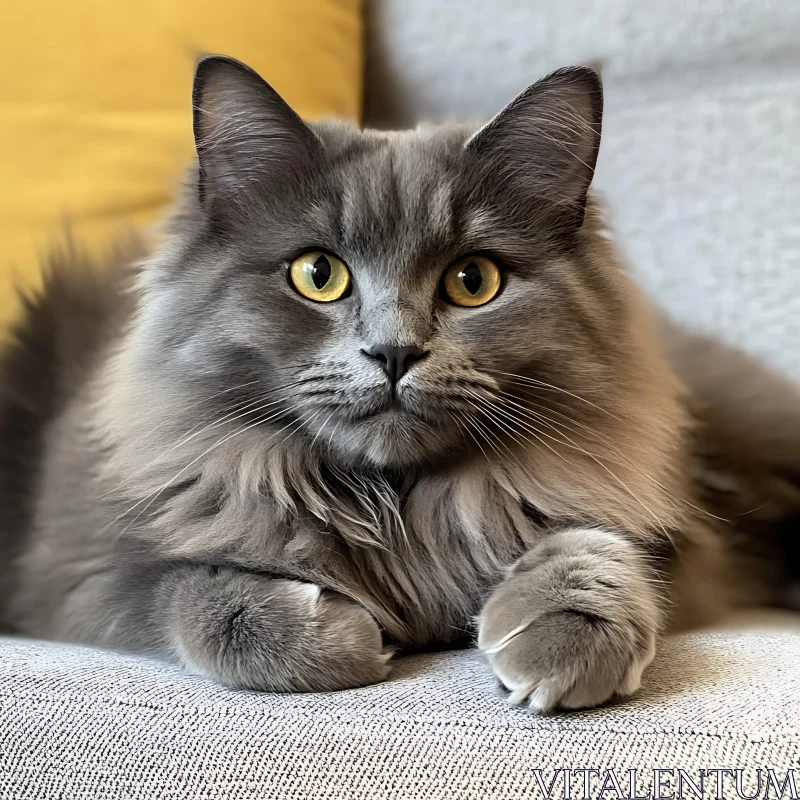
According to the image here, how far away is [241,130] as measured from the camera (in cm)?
117

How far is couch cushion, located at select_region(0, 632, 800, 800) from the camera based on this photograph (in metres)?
0.83

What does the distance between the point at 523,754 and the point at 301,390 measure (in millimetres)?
490

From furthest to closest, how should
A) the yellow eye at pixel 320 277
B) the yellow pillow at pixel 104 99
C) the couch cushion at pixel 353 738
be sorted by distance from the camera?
1. the yellow pillow at pixel 104 99
2. the yellow eye at pixel 320 277
3. the couch cushion at pixel 353 738

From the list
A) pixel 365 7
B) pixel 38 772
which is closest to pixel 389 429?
pixel 38 772

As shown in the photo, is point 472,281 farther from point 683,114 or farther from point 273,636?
point 683,114

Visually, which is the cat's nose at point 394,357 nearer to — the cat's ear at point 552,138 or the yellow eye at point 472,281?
the yellow eye at point 472,281

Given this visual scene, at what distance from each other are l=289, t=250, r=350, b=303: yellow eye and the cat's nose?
14cm

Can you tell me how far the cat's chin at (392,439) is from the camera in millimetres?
1044

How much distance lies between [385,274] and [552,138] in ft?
1.10

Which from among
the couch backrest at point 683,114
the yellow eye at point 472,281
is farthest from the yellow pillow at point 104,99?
the yellow eye at point 472,281

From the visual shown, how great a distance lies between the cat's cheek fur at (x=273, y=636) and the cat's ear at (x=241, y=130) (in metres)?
0.56

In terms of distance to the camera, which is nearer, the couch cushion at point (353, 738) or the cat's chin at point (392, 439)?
the couch cushion at point (353, 738)

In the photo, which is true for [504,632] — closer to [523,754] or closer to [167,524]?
[523,754]

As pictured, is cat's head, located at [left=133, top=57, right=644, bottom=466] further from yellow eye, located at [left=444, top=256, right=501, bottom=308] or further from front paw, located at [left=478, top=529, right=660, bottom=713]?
front paw, located at [left=478, top=529, right=660, bottom=713]
